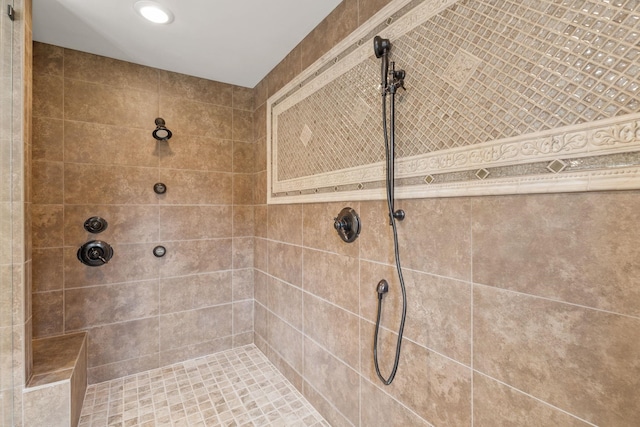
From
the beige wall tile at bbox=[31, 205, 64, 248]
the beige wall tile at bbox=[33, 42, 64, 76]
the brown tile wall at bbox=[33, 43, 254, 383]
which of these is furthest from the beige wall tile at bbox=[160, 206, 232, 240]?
the beige wall tile at bbox=[33, 42, 64, 76]

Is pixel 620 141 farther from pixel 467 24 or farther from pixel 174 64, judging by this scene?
pixel 174 64

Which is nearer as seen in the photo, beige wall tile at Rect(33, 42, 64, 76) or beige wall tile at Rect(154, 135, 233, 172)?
beige wall tile at Rect(33, 42, 64, 76)

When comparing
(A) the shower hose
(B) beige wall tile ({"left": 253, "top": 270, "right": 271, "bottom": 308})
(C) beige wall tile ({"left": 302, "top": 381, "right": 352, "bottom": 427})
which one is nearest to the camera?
(A) the shower hose

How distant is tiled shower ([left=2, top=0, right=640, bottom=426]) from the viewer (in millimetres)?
719

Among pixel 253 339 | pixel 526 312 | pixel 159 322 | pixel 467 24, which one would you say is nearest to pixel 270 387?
pixel 253 339

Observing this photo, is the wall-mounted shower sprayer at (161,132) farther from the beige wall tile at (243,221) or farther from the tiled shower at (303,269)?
the beige wall tile at (243,221)

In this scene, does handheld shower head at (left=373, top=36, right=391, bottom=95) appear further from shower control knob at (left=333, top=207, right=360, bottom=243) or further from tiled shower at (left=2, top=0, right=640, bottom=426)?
shower control knob at (left=333, top=207, right=360, bottom=243)

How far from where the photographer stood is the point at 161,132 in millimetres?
2283

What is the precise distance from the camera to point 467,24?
96 centimetres

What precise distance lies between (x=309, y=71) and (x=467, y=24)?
108 cm

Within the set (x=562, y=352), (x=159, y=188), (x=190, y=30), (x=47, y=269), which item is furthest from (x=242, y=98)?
(x=562, y=352)

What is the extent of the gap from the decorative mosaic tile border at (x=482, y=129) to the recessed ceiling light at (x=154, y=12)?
0.91m

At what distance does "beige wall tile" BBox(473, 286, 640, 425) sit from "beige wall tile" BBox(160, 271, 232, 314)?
2.18m

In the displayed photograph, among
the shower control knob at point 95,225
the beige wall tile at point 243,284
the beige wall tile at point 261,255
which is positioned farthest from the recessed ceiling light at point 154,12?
the beige wall tile at point 243,284
